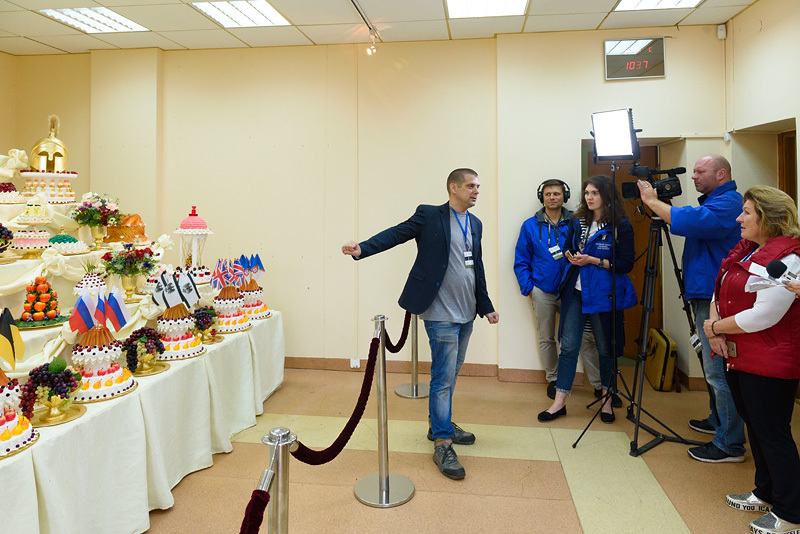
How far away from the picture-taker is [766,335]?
2.34 m

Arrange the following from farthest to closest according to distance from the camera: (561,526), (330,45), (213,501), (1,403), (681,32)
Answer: (330,45), (681,32), (213,501), (561,526), (1,403)

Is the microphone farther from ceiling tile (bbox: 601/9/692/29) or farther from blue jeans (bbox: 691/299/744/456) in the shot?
ceiling tile (bbox: 601/9/692/29)

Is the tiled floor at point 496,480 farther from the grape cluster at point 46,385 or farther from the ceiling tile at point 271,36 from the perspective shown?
the ceiling tile at point 271,36

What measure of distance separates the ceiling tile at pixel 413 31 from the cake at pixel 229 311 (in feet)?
8.40

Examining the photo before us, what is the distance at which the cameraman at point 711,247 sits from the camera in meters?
2.99

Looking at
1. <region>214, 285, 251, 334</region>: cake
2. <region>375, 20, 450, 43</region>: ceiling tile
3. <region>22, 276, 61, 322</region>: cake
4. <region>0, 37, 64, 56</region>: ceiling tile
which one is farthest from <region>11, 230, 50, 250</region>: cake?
<region>375, 20, 450, 43</region>: ceiling tile

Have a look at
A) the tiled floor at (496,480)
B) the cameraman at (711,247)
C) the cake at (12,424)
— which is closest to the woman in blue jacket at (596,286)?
the tiled floor at (496,480)

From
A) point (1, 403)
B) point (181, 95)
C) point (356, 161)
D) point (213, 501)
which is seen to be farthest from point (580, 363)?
point (181, 95)

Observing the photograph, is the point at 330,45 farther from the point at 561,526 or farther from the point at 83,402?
the point at 561,526

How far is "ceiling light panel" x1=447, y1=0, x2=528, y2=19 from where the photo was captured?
4090mm

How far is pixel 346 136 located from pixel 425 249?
234 cm

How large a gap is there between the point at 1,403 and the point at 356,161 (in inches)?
144

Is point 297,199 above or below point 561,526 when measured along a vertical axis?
above

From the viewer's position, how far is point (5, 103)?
5383mm
